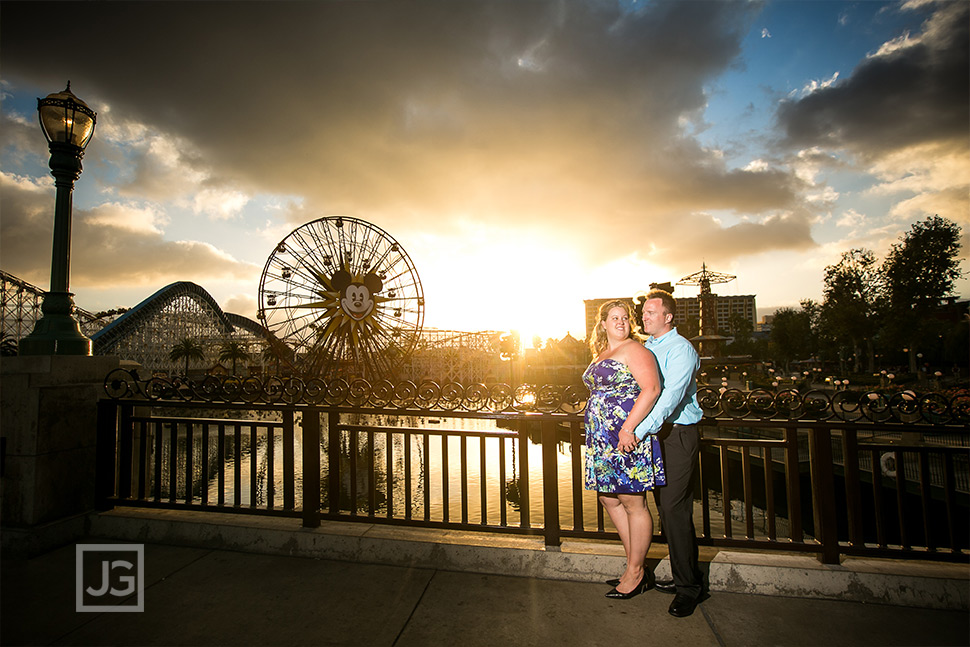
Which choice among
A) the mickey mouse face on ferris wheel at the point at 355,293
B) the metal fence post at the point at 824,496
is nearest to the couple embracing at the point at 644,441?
the metal fence post at the point at 824,496

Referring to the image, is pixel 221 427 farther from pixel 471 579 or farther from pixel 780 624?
pixel 780 624

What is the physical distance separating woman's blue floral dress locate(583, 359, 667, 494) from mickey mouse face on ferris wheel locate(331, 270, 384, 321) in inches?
596

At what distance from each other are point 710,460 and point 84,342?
2775cm

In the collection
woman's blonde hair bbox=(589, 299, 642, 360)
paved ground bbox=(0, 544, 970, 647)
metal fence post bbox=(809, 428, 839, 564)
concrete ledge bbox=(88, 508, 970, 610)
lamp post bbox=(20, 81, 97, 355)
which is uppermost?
lamp post bbox=(20, 81, 97, 355)

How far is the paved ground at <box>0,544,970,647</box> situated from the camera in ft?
8.26

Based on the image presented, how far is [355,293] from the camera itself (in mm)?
17109

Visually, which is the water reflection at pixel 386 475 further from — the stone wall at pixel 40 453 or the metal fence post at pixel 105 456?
the stone wall at pixel 40 453

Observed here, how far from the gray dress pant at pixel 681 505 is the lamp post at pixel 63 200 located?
509 centimetres

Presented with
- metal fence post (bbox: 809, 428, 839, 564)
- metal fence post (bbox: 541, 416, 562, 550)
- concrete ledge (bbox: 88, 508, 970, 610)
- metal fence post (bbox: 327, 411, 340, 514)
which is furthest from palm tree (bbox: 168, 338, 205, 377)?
metal fence post (bbox: 809, 428, 839, 564)

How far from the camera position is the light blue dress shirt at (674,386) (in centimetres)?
278

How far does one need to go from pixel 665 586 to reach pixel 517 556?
1.00 meters

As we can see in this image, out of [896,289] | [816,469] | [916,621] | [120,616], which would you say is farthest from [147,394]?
[896,289]

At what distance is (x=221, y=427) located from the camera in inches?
157

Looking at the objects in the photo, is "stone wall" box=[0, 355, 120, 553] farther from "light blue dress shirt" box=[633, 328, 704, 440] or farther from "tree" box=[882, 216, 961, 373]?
"tree" box=[882, 216, 961, 373]
